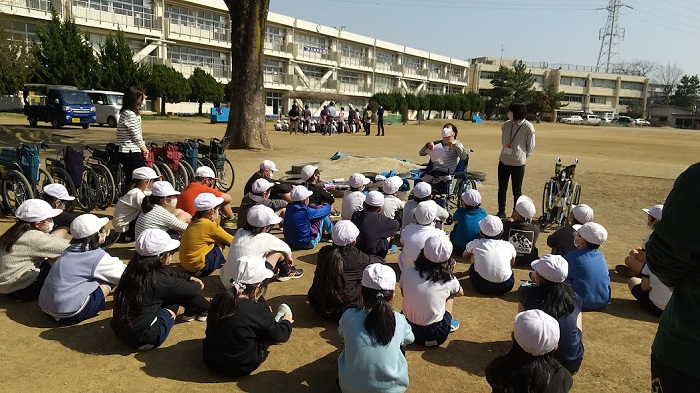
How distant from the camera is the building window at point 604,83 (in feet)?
279

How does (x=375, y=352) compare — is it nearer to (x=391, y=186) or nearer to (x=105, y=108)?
(x=391, y=186)

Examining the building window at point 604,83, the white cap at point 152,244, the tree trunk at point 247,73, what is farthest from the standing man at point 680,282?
the building window at point 604,83

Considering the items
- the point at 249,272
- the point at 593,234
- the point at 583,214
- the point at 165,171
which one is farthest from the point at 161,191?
the point at 583,214

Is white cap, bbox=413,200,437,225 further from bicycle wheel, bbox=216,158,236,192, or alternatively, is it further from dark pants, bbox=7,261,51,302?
bicycle wheel, bbox=216,158,236,192

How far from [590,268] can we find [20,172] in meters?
7.11

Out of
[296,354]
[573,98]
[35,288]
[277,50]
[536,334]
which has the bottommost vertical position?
[296,354]

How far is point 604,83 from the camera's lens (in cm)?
8612

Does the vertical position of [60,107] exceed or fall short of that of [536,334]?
it exceeds it

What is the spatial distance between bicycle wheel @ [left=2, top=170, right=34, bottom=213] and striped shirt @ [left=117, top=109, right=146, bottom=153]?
1255 millimetres

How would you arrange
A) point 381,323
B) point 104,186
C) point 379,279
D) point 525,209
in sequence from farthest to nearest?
1. point 104,186
2. point 525,209
3. point 379,279
4. point 381,323

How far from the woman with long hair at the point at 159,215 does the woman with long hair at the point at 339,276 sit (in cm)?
→ 197

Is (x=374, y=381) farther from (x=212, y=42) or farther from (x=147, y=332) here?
(x=212, y=42)

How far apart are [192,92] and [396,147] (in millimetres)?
22460

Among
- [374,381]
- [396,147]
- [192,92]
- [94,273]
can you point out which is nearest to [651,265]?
[374,381]
